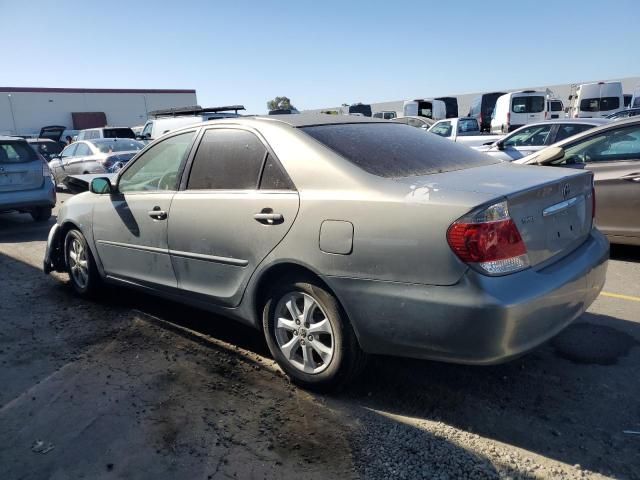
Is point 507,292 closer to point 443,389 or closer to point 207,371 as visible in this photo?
point 443,389

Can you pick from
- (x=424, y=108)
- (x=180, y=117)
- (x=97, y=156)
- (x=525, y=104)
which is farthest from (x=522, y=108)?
(x=97, y=156)

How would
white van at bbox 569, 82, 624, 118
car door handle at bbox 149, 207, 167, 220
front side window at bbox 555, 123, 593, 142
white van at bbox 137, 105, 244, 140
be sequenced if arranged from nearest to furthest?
car door handle at bbox 149, 207, 167, 220 → front side window at bbox 555, 123, 593, 142 → white van at bbox 137, 105, 244, 140 → white van at bbox 569, 82, 624, 118

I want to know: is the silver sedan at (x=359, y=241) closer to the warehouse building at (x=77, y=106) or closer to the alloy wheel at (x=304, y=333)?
the alloy wheel at (x=304, y=333)

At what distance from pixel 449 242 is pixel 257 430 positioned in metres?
1.42

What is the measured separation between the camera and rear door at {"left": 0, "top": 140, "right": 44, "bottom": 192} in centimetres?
907

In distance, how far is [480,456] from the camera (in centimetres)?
252

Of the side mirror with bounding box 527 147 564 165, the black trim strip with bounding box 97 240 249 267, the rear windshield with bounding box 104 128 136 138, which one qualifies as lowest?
the black trim strip with bounding box 97 240 249 267

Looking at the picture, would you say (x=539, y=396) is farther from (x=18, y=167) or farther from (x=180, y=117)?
(x=180, y=117)

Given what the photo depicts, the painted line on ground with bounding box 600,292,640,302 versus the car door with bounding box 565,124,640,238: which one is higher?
the car door with bounding box 565,124,640,238

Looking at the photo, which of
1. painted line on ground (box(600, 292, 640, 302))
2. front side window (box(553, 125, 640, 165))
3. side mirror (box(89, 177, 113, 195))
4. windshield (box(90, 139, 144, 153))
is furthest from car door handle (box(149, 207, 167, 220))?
windshield (box(90, 139, 144, 153))

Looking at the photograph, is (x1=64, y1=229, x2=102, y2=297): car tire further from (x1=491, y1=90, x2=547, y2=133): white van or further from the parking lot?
(x1=491, y1=90, x2=547, y2=133): white van

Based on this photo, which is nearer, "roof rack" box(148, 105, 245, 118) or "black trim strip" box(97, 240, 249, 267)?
"black trim strip" box(97, 240, 249, 267)

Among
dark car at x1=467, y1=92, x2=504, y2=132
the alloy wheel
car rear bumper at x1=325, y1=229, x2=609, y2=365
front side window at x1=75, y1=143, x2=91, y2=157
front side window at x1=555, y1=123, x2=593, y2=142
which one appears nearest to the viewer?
car rear bumper at x1=325, y1=229, x2=609, y2=365

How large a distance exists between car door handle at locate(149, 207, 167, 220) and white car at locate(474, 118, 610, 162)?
21.8ft
